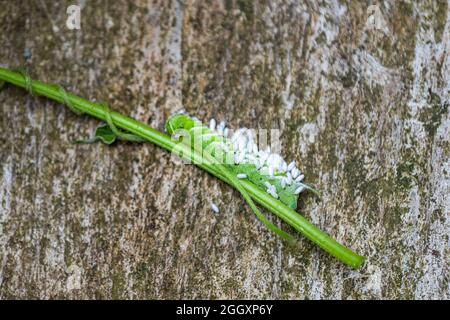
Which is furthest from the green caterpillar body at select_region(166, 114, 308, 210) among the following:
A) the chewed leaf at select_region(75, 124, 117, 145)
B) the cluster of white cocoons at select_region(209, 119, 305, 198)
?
the chewed leaf at select_region(75, 124, 117, 145)

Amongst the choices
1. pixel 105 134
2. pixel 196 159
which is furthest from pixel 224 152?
pixel 105 134

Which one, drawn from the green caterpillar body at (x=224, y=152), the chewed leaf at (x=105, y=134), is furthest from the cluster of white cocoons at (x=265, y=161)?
the chewed leaf at (x=105, y=134)

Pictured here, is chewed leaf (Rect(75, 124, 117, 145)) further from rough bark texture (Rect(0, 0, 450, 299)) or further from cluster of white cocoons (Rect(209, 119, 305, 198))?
cluster of white cocoons (Rect(209, 119, 305, 198))

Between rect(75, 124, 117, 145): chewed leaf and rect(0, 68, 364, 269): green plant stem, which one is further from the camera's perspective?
rect(75, 124, 117, 145): chewed leaf

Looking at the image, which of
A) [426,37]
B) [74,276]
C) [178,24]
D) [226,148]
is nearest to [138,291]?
[74,276]

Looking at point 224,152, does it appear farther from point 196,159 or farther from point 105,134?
point 105,134

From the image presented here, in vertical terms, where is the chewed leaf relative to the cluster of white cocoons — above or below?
above
